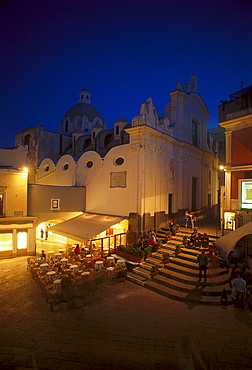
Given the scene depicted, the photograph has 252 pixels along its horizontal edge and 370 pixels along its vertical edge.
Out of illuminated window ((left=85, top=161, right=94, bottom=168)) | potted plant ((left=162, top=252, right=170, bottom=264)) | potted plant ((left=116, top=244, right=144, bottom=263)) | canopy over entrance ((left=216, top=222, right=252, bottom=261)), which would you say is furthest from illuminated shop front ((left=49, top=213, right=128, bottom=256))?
canopy over entrance ((left=216, top=222, right=252, bottom=261))

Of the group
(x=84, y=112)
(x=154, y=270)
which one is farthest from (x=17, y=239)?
(x=84, y=112)

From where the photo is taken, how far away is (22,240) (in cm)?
1594

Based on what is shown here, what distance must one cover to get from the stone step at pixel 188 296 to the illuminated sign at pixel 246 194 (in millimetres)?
7577

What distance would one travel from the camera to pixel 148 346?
6.46 m

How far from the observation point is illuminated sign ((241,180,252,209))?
14.6m

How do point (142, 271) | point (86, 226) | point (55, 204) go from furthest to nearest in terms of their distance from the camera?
point (55, 204) → point (86, 226) → point (142, 271)

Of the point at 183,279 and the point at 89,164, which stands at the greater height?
the point at 89,164

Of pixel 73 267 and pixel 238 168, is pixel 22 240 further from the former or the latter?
pixel 238 168

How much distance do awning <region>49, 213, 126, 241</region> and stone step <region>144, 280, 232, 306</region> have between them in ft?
18.5

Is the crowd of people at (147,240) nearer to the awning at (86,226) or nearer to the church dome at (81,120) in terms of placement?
the awning at (86,226)

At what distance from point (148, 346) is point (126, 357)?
2.57 feet

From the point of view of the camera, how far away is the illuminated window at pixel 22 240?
622 inches

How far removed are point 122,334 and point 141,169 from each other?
36.4ft

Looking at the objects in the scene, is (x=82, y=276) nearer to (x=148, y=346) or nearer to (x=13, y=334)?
(x=13, y=334)
